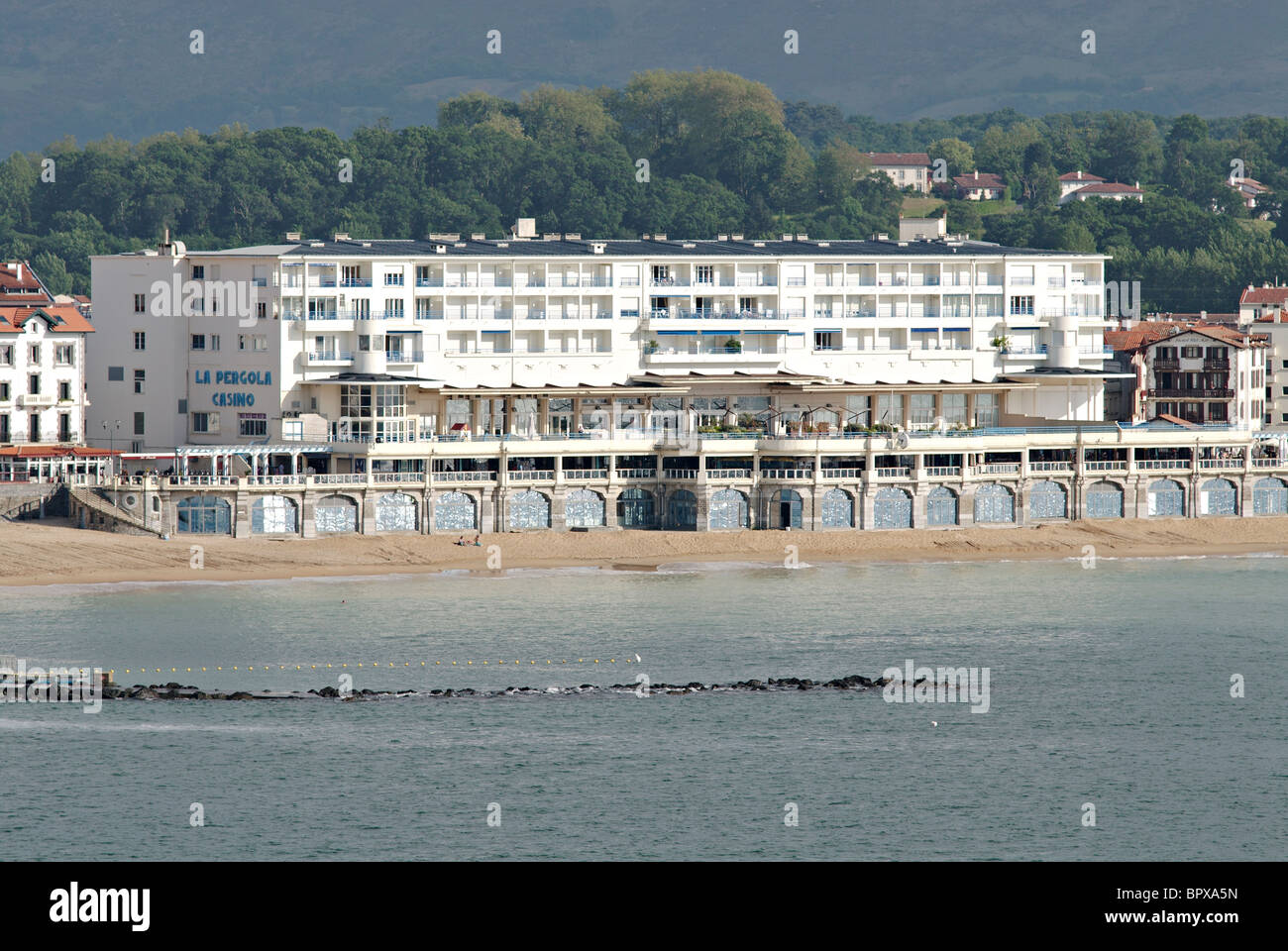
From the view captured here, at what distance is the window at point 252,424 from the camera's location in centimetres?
13112

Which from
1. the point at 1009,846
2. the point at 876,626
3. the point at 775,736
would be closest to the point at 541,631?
the point at 876,626

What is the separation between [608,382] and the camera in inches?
5408

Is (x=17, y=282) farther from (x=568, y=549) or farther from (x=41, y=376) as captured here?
(x=568, y=549)

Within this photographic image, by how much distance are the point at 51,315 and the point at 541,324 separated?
28.2 m

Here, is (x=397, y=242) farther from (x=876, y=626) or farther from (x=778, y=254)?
(x=876, y=626)

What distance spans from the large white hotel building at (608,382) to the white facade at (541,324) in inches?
6.6

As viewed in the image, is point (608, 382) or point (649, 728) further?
point (608, 382)

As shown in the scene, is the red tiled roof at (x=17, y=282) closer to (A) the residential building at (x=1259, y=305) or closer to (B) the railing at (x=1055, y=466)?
(B) the railing at (x=1055, y=466)

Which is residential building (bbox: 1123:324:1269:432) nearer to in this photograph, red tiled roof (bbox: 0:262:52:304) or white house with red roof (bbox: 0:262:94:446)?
white house with red roof (bbox: 0:262:94:446)

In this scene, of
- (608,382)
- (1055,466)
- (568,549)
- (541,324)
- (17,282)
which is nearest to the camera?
(568,549)

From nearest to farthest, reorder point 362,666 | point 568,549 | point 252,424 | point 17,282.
→ point 362,666 → point 568,549 → point 252,424 → point 17,282

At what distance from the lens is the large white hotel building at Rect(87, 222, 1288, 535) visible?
125m

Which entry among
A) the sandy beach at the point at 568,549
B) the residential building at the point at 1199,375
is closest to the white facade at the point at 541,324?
the residential building at the point at 1199,375

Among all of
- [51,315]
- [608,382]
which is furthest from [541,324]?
[51,315]
